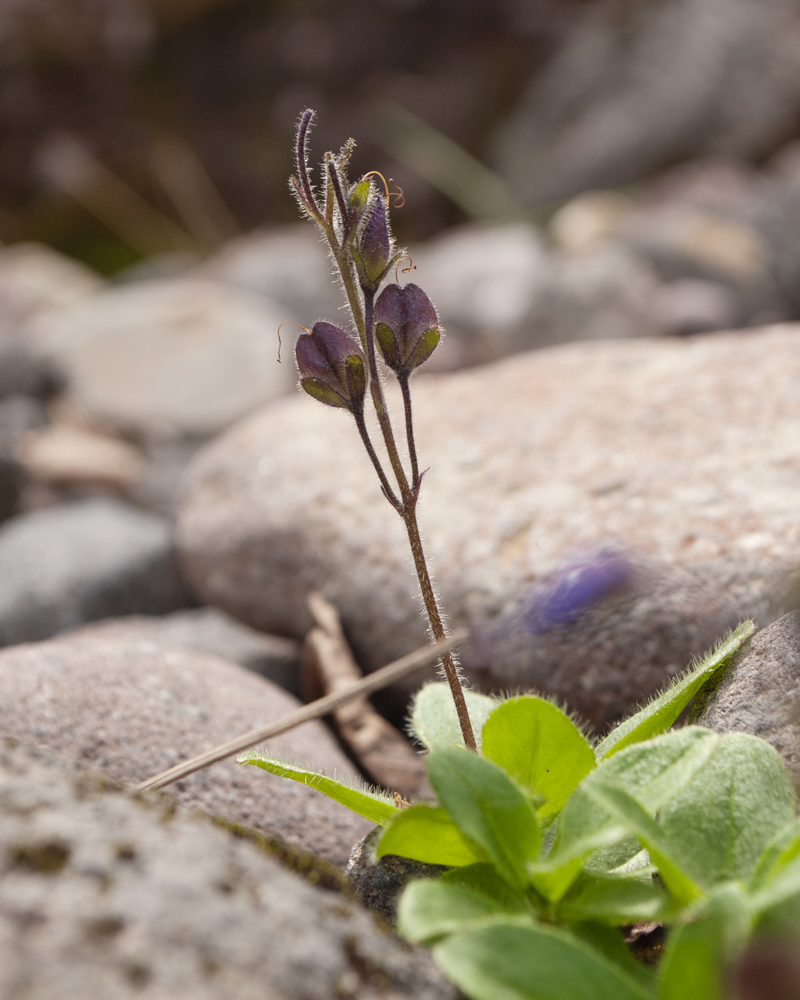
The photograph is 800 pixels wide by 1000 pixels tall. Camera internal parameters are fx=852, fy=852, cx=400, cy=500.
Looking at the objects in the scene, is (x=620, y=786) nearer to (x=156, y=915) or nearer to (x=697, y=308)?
(x=156, y=915)

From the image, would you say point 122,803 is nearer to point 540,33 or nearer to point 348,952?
point 348,952

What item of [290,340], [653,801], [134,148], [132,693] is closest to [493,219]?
[290,340]

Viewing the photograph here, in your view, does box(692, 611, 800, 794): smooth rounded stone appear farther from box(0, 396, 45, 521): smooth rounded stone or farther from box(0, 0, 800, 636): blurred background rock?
box(0, 396, 45, 521): smooth rounded stone

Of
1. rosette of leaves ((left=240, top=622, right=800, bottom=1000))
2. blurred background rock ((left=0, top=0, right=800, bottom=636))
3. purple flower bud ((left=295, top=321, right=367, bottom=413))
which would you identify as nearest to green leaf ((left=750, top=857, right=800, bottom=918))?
rosette of leaves ((left=240, top=622, right=800, bottom=1000))

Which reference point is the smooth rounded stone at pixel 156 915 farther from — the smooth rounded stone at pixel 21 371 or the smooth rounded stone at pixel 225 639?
the smooth rounded stone at pixel 21 371

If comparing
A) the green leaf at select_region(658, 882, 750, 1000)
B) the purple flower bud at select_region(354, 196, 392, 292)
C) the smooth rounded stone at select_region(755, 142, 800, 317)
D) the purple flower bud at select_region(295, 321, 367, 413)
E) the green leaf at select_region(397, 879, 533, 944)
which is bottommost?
the green leaf at select_region(658, 882, 750, 1000)

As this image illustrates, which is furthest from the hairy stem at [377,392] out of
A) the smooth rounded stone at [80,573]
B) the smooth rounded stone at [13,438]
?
the smooth rounded stone at [13,438]
